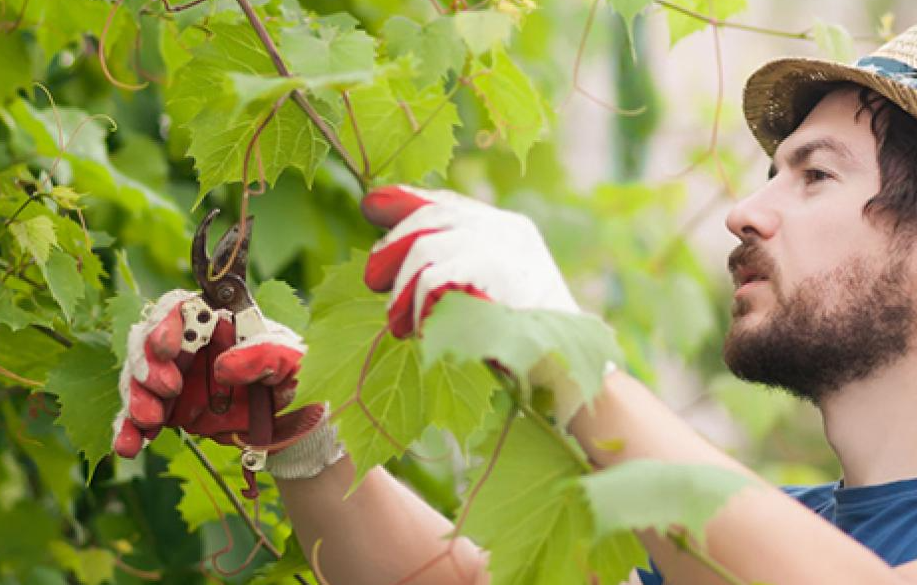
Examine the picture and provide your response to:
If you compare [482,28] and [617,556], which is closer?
[617,556]

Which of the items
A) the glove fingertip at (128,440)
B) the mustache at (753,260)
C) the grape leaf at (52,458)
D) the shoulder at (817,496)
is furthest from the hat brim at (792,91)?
the grape leaf at (52,458)

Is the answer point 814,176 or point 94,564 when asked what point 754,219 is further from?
point 94,564

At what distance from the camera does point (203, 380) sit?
182 centimetres

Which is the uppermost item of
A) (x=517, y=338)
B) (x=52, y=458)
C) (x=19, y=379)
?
(x=517, y=338)

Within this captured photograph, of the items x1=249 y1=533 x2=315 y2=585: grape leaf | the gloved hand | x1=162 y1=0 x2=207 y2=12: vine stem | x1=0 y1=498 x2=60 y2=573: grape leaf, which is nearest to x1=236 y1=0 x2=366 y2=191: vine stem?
x1=162 y1=0 x2=207 y2=12: vine stem

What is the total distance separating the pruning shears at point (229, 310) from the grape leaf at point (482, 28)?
1.20 ft

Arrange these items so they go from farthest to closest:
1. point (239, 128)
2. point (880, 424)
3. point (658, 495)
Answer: point (880, 424) < point (239, 128) < point (658, 495)

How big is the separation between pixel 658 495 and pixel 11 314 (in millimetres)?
1032

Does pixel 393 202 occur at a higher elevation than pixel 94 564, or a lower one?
higher

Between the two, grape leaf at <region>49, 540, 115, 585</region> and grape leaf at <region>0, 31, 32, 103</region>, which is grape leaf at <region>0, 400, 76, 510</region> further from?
grape leaf at <region>0, 31, 32, 103</region>

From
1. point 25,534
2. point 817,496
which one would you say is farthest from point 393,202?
point 25,534

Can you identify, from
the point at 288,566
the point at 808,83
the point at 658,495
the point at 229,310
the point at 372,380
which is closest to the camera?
the point at 658,495

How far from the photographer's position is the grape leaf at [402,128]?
1707mm

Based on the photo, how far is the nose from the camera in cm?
189
